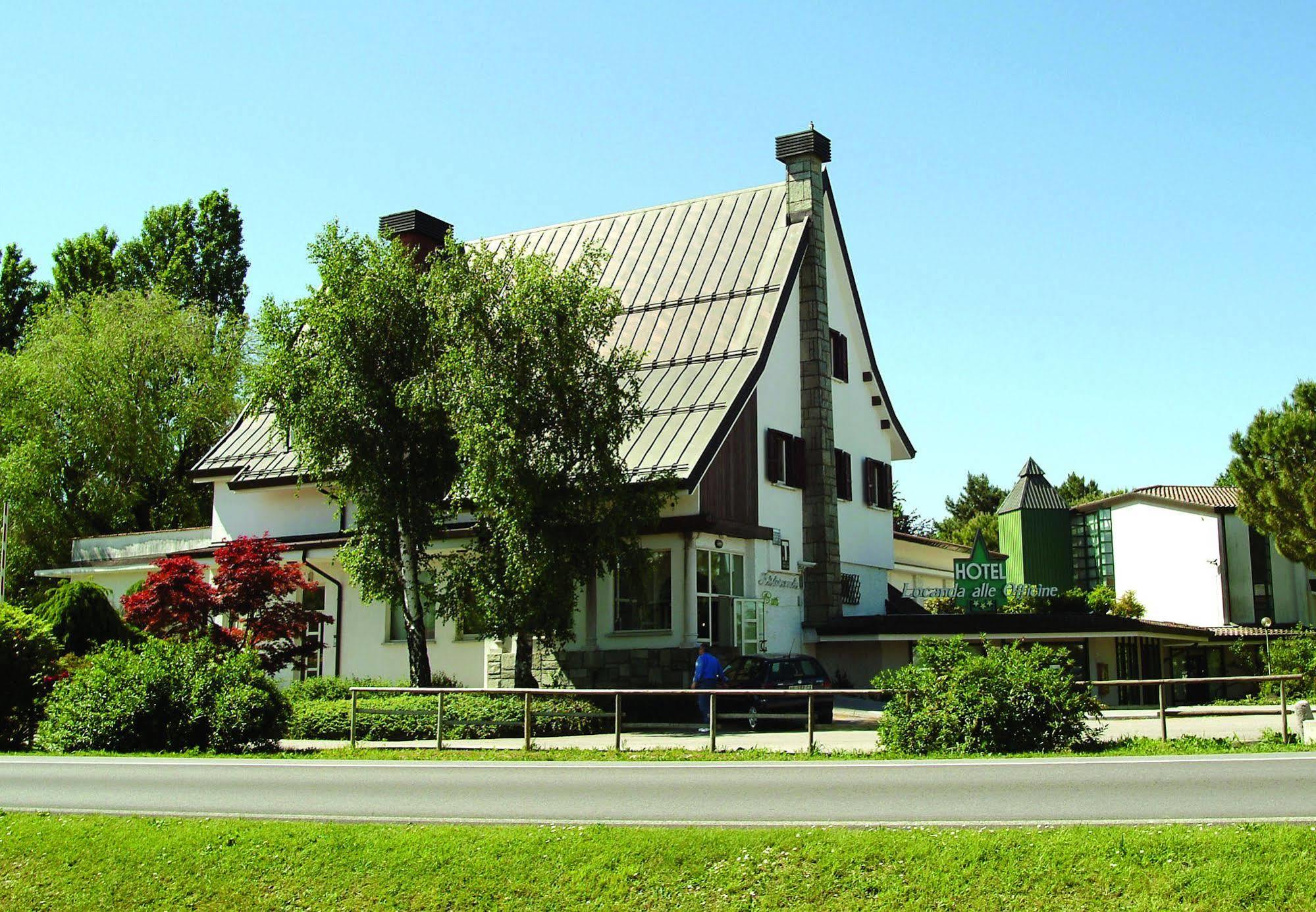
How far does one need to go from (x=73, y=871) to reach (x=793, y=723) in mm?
16094

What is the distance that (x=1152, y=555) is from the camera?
5309 cm

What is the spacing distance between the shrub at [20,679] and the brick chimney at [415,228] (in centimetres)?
1714

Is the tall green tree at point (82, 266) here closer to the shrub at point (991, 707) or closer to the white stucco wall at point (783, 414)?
the white stucco wall at point (783, 414)

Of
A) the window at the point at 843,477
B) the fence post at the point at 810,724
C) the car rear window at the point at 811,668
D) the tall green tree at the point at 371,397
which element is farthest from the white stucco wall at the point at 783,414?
the fence post at the point at 810,724

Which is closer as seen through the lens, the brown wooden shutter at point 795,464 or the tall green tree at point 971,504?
the brown wooden shutter at point 795,464

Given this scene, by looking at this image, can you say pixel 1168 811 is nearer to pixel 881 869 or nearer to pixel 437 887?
pixel 881 869

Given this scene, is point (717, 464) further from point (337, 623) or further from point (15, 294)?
point (15, 294)

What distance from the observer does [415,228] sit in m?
37.6

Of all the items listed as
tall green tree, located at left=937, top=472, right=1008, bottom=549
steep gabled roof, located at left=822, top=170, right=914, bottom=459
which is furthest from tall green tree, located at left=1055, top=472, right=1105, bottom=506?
steep gabled roof, located at left=822, top=170, right=914, bottom=459

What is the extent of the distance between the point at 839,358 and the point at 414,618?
13841 mm

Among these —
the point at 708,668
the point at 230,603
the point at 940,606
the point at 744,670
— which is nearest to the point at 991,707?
the point at 708,668

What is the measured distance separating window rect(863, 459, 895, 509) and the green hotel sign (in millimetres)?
4058

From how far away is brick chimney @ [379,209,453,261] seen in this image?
37.5 meters

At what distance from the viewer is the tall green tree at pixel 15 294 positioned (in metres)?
58.6
